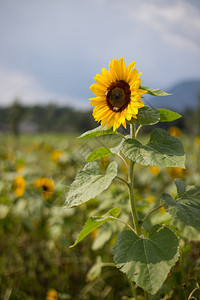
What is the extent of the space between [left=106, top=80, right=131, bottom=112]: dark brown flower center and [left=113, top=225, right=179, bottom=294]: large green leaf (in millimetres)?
288

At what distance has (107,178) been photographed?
63 cm

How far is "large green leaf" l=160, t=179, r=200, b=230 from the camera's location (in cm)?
58

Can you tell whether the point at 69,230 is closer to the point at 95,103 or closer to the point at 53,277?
the point at 53,277

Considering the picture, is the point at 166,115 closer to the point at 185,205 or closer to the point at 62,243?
the point at 185,205

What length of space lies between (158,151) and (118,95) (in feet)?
0.60

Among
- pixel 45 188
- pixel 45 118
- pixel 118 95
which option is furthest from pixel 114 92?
pixel 45 118

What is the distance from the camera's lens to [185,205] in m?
0.63

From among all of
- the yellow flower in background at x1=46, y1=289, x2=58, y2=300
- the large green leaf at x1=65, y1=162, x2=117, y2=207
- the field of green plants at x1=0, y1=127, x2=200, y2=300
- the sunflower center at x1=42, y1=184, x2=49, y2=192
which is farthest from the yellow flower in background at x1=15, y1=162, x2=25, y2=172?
the large green leaf at x1=65, y1=162, x2=117, y2=207

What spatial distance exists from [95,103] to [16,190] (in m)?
1.27

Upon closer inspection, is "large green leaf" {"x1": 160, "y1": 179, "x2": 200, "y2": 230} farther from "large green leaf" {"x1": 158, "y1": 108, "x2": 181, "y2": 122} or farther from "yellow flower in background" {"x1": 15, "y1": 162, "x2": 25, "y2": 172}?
"yellow flower in background" {"x1": 15, "y1": 162, "x2": 25, "y2": 172}

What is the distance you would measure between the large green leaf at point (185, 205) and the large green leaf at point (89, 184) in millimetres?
122

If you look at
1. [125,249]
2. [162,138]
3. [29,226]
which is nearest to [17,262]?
[29,226]

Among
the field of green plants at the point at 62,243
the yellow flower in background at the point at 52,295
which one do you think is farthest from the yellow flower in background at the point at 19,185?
the yellow flower in background at the point at 52,295

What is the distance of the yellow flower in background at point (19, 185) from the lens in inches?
70.9
